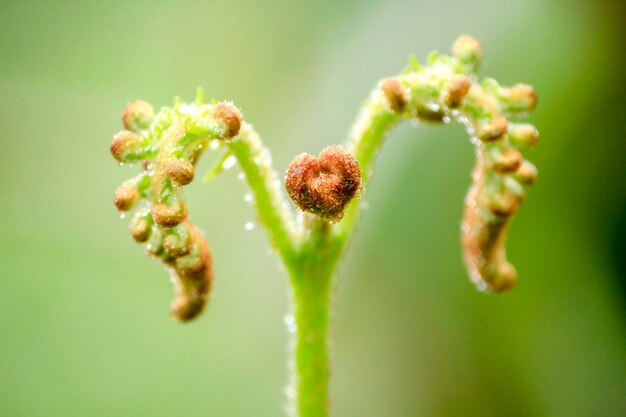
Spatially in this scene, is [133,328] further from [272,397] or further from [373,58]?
→ [373,58]

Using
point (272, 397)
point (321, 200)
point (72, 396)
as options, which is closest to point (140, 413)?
point (72, 396)

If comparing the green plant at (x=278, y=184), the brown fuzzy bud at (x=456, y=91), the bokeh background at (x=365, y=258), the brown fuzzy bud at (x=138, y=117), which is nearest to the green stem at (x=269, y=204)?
the green plant at (x=278, y=184)

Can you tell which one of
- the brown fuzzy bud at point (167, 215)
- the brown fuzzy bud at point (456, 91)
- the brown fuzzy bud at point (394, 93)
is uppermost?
the brown fuzzy bud at point (394, 93)

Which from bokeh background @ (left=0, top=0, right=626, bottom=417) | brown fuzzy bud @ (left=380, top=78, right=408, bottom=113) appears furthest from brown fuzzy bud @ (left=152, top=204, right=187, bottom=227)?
bokeh background @ (left=0, top=0, right=626, bottom=417)

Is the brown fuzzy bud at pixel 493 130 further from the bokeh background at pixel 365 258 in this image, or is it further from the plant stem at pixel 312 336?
the bokeh background at pixel 365 258

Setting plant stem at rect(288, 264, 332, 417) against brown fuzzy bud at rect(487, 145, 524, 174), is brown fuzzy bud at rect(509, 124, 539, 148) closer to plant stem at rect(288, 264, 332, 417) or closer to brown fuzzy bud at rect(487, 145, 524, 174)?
brown fuzzy bud at rect(487, 145, 524, 174)

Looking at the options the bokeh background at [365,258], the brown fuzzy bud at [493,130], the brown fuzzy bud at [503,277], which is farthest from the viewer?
the bokeh background at [365,258]

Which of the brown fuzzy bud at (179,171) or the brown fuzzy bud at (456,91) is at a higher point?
the brown fuzzy bud at (456,91)

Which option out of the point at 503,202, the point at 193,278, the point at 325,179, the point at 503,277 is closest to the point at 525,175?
the point at 503,202
